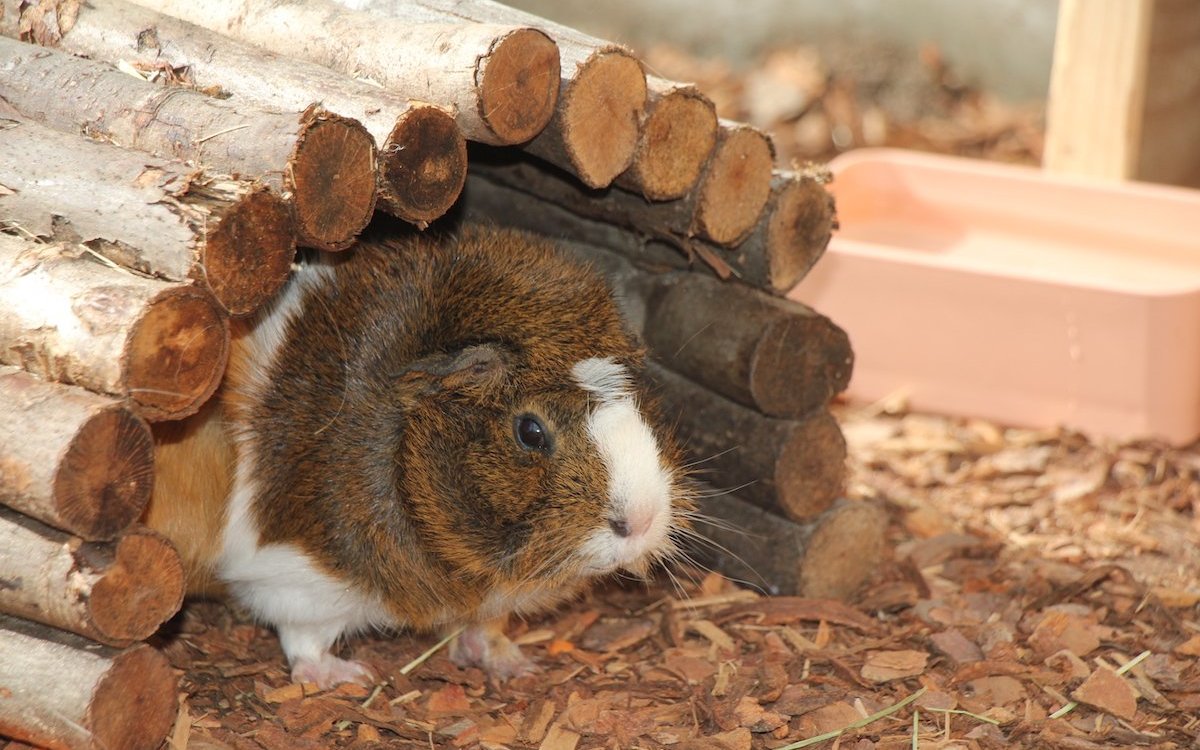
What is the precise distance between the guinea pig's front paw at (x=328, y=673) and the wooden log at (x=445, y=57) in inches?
52.3

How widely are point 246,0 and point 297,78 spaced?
1.66 feet

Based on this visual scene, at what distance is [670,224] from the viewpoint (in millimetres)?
3221

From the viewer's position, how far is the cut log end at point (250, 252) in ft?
7.87

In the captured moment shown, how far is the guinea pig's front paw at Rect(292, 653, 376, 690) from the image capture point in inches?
127

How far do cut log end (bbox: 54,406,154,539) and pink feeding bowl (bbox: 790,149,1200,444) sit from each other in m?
2.81

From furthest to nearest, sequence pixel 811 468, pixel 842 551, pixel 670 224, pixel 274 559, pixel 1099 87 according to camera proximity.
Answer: pixel 1099 87 < pixel 842 551 < pixel 811 468 < pixel 670 224 < pixel 274 559

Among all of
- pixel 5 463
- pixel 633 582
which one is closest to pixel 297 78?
pixel 5 463

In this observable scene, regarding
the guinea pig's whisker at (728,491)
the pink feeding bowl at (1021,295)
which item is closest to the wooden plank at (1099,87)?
the pink feeding bowl at (1021,295)

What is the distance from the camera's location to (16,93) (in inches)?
115

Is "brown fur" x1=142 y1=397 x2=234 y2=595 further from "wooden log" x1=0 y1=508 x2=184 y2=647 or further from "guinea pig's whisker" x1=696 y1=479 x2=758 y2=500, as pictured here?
"guinea pig's whisker" x1=696 y1=479 x2=758 y2=500

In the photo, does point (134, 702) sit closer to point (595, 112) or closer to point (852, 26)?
point (595, 112)

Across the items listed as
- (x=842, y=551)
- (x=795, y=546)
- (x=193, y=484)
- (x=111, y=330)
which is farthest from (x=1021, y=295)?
(x=111, y=330)

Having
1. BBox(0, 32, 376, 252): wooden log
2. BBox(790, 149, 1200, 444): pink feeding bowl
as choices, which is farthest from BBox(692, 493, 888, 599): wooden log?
BBox(0, 32, 376, 252): wooden log

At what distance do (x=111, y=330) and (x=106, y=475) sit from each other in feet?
0.82
